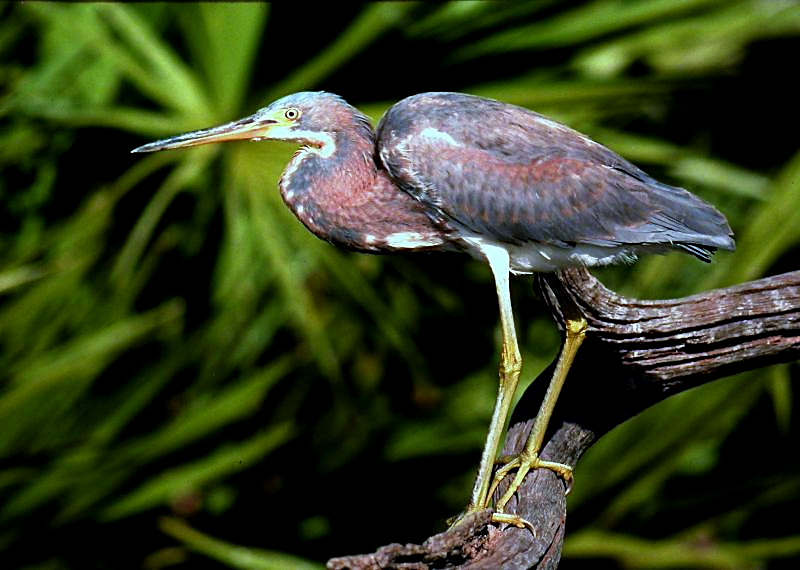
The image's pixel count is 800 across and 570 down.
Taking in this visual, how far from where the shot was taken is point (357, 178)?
3.53 m

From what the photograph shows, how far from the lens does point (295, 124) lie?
3553 mm

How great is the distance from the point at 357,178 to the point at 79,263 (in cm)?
166

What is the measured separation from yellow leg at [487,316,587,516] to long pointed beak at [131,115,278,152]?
2.93 ft

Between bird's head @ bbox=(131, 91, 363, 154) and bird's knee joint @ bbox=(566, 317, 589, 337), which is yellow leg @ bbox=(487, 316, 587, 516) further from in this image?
bird's head @ bbox=(131, 91, 363, 154)

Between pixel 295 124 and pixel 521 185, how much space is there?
576 millimetres

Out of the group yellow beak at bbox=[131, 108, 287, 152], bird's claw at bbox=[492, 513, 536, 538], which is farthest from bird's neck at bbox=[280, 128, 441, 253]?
bird's claw at bbox=[492, 513, 536, 538]

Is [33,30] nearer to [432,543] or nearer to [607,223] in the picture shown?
[607,223]

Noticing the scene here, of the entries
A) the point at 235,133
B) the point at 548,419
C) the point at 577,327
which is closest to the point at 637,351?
the point at 577,327

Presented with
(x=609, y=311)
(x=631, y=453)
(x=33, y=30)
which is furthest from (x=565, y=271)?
(x=33, y=30)

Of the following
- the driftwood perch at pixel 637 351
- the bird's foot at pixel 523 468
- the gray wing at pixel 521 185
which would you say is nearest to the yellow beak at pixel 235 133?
the gray wing at pixel 521 185

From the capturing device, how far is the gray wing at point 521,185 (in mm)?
3439

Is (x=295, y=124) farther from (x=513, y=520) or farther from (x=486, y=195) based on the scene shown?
(x=513, y=520)

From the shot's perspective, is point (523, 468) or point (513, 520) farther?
point (523, 468)

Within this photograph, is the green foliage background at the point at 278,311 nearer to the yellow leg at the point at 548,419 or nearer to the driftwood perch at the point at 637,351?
the driftwood perch at the point at 637,351
